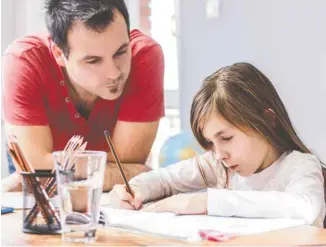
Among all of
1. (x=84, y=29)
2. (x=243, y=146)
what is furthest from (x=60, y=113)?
(x=243, y=146)

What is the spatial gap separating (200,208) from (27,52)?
23.5 inches

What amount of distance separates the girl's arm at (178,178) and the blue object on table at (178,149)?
0.11 feet

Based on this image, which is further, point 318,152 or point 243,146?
point 318,152

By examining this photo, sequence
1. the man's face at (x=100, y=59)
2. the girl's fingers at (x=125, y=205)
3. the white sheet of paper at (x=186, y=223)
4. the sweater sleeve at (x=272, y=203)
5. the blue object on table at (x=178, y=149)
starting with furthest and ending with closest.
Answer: the blue object on table at (x=178, y=149) → the man's face at (x=100, y=59) → the girl's fingers at (x=125, y=205) → the sweater sleeve at (x=272, y=203) → the white sheet of paper at (x=186, y=223)

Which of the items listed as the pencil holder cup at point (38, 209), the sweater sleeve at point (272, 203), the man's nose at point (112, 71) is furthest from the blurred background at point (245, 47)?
the pencil holder cup at point (38, 209)

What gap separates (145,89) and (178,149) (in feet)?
0.54

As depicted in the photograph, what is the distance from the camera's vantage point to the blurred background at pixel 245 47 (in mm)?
1524

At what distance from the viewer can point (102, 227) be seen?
3.20 ft

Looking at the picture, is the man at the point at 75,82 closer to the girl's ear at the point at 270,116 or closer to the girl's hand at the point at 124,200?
the girl's hand at the point at 124,200

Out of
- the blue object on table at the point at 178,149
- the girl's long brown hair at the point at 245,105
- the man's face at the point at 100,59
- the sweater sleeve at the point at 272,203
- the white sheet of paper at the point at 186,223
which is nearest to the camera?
the white sheet of paper at the point at 186,223

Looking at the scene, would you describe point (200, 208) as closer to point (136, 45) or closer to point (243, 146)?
point (243, 146)

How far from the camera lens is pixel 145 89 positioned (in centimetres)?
152

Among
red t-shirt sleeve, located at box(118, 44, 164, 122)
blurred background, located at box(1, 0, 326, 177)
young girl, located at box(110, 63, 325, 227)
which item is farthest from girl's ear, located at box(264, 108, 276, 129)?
red t-shirt sleeve, located at box(118, 44, 164, 122)

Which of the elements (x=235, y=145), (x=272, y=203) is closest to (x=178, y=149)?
(x=235, y=145)
